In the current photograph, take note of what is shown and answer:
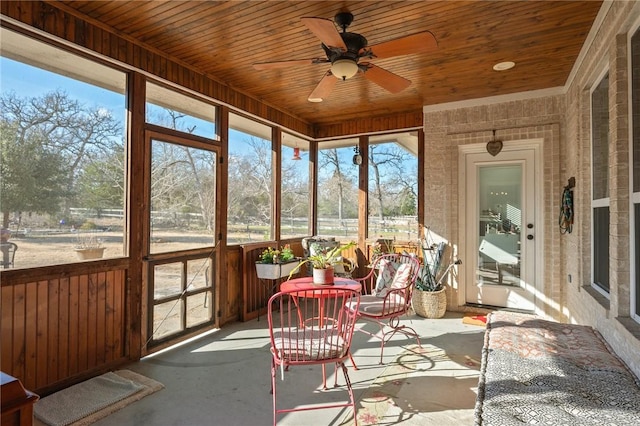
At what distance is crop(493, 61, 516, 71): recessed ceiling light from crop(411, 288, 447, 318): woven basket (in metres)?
2.68

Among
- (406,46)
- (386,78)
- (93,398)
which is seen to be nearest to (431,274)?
(386,78)

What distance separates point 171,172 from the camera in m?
3.64

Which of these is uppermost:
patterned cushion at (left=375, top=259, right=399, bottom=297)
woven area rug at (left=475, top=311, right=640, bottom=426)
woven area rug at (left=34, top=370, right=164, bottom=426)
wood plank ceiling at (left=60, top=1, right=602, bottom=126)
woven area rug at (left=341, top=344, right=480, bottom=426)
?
wood plank ceiling at (left=60, top=1, right=602, bottom=126)

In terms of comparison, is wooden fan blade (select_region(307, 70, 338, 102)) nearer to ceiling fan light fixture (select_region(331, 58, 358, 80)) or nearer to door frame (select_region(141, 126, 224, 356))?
ceiling fan light fixture (select_region(331, 58, 358, 80))

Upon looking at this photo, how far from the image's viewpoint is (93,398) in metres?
2.55

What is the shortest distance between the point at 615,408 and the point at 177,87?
410cm

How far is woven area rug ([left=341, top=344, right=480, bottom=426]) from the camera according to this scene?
234cm

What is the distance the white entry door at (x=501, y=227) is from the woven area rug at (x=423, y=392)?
1782mm

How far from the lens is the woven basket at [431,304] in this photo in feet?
14.9

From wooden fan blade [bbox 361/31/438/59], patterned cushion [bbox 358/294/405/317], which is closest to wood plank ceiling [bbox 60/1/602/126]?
wooden fan blade [bbox 361/31/438/59]

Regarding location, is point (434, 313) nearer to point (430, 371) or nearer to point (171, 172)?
point (430, 371)

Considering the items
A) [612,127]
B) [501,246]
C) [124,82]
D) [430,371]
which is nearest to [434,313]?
[501,246]

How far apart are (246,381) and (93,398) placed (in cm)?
107

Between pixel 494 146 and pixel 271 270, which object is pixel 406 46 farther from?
pixel 271 270
